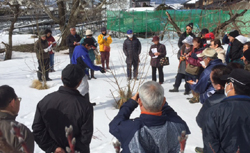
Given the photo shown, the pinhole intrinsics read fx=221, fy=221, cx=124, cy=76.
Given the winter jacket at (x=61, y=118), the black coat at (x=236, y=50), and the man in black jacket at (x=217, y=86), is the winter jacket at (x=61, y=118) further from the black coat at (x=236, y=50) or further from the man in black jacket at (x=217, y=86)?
the black coat at (x=236, y=50)

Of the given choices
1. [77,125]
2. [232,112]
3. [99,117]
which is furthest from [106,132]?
[232,112]

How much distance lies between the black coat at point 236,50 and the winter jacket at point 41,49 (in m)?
5.02

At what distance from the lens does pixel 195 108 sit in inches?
184

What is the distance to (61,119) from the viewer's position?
78.6 inches

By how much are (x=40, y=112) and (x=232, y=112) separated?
1631 millimetres

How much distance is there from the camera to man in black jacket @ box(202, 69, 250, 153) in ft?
5.57

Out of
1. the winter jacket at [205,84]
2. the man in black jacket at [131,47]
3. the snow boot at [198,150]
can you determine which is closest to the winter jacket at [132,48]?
the man in black jacket at [131,47]

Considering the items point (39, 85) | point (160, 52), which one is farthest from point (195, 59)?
point (39, 85)

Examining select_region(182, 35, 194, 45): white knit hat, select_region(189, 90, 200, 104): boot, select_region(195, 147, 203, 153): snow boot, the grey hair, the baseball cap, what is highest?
select_region(182, 35, 194, 45): white knit hat

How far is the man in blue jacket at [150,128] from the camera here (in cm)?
156

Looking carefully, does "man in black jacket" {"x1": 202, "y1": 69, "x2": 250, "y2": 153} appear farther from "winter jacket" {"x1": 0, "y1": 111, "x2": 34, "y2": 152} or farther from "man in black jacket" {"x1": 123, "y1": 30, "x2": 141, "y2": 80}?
"man in black jacket" {"x1": 123, "y1": 30, "x2": 141, "y2": 80}

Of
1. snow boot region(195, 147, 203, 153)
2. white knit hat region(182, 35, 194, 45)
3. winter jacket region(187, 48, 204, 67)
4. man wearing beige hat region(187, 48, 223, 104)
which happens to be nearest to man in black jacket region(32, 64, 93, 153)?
snow boot region(195, 147, 203, 153)

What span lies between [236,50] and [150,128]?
14.0 ft

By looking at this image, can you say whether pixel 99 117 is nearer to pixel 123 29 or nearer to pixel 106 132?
pixel 106 132
